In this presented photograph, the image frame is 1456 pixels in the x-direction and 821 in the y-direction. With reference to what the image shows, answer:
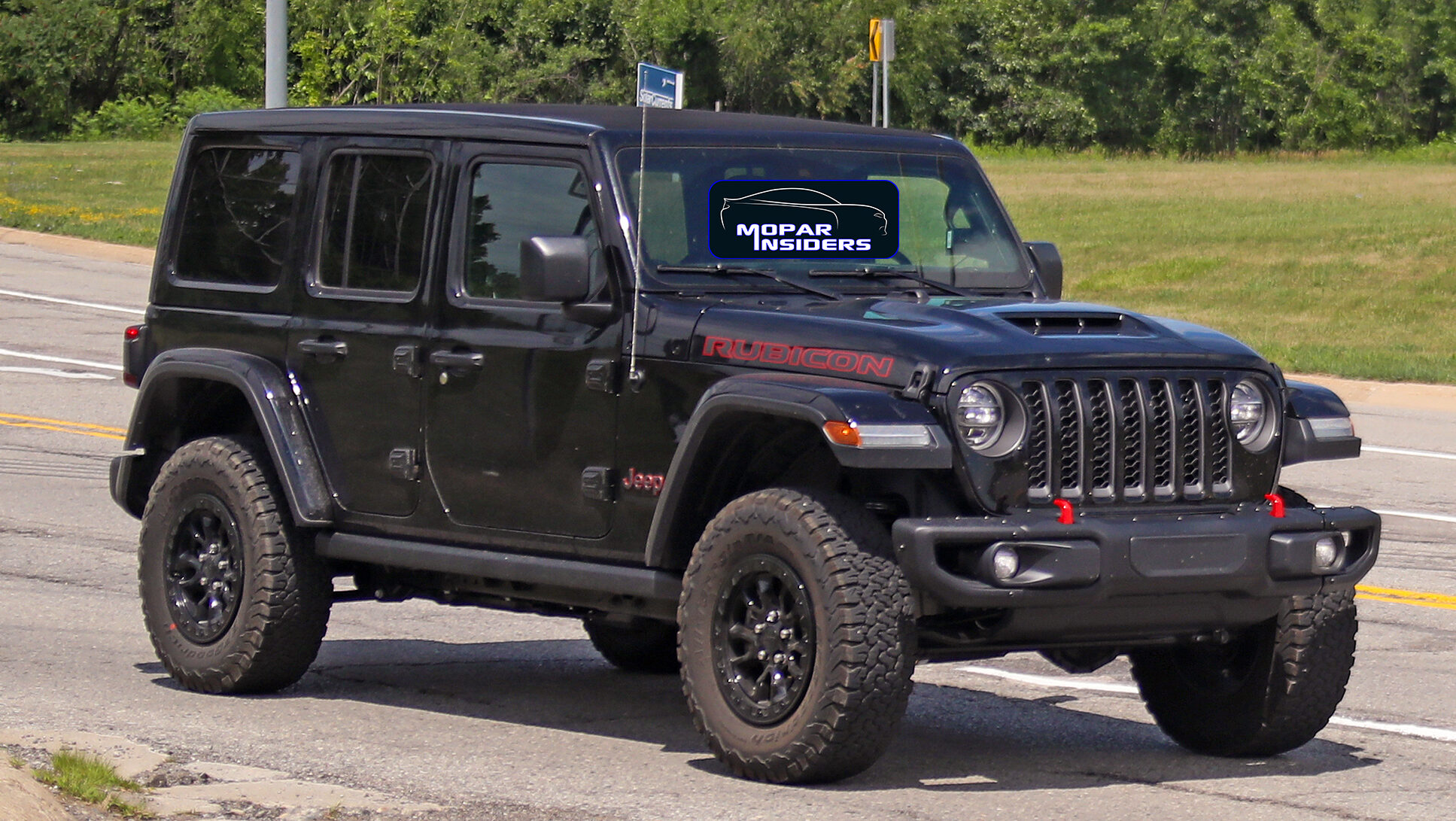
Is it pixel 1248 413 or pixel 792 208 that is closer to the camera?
pixel 1248 413

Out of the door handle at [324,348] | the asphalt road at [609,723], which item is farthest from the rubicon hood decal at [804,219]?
the asphalt road at [609,723]

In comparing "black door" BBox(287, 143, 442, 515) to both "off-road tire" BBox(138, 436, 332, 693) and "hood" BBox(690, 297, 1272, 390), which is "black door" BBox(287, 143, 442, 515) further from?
"hood" BBox(690, 297, 1272, 390)

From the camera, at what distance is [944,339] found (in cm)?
591

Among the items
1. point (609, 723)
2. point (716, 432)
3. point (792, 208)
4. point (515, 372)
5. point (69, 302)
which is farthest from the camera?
point (69, 302)

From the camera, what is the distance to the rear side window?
7.77 metres

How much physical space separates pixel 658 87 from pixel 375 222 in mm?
1139

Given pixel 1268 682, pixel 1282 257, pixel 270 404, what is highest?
pixel 270 404

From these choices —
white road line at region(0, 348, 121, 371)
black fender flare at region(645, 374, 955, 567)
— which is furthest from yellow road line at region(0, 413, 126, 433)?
black fender flare at region(645, 374, 955, 567)

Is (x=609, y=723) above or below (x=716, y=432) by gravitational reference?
below

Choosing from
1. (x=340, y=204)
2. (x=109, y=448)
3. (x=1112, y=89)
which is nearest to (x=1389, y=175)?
(x=1112, y=89)

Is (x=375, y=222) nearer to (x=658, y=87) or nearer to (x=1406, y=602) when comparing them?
(x=658, y=87)

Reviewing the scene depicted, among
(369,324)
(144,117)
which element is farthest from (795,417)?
(144,117)

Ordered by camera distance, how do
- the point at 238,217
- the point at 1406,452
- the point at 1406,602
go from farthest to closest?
the point at 1406,452
the point at 1406,602
the point at 238,217

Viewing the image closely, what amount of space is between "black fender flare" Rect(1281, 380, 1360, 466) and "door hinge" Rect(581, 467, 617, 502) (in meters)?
2.01
